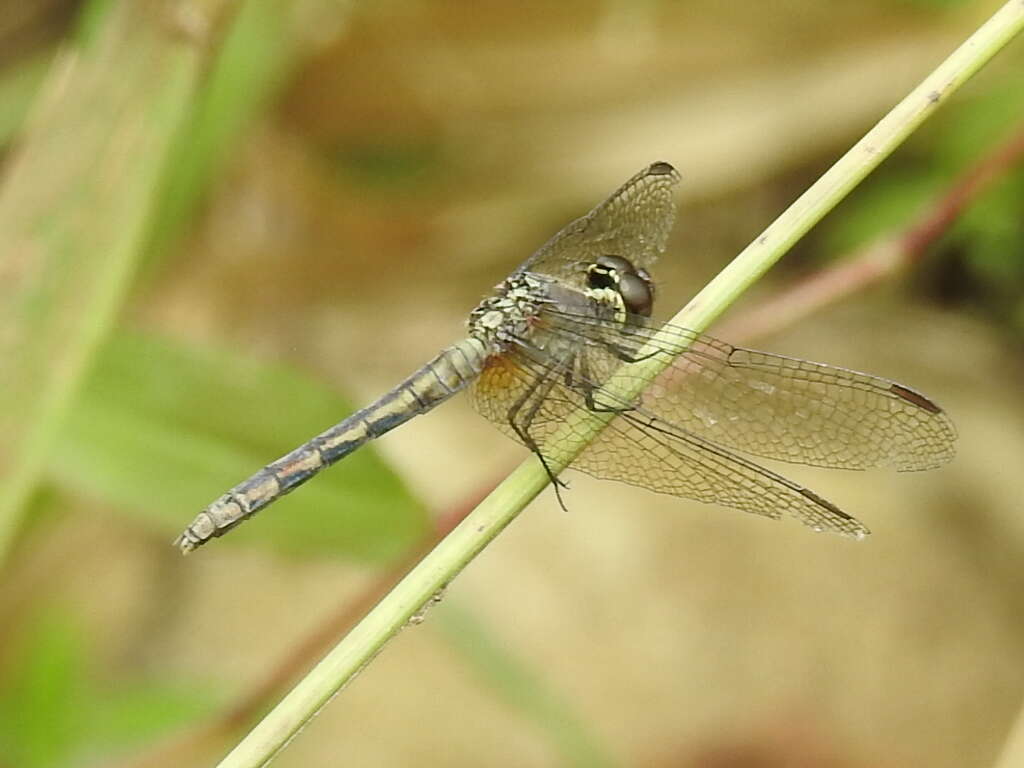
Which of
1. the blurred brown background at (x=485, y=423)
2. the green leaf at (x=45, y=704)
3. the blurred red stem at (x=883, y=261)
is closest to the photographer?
the blurred red stem at (x=883, y=261)

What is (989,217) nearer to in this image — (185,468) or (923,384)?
(923,384)

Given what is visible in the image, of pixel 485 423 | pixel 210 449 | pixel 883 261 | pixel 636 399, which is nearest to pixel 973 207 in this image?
pixel 883 261

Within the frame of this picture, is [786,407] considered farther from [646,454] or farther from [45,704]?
[45,704]

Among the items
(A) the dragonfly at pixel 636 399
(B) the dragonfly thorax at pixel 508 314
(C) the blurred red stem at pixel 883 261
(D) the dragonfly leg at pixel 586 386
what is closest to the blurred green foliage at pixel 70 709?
(A) the dragonfly at pixel 636 399

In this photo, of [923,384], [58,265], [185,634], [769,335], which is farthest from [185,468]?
[923,384]

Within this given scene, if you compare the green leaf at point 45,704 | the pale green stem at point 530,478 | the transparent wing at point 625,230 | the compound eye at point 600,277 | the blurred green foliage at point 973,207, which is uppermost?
the blurred green foliage at point 973,207

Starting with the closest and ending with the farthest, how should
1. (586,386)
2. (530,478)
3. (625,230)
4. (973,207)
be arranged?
(530,478) < (586,386) < (625,230) < (973,207)

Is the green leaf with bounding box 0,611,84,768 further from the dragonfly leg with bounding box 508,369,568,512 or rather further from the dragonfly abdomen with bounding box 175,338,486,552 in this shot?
the dragonfly leg with bounding box 508,369,568,512

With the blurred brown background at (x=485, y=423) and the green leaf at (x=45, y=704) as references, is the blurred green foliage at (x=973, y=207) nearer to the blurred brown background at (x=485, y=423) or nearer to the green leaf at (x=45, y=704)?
the blurred brown background at (x=485, y=423)
